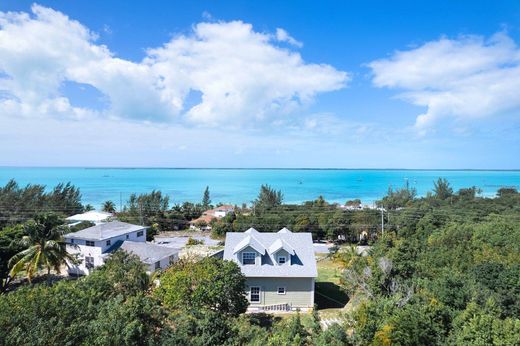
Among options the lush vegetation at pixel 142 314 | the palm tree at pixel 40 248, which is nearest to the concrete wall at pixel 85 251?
the palm tree at pixel 40 248

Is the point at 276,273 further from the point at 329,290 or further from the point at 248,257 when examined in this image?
the point at 329,290

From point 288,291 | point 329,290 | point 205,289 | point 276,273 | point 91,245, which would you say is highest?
point 205,289

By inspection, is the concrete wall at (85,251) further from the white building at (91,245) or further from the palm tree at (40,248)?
the palm tree at (40,248)

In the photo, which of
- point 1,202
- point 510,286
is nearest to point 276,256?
point 510,286

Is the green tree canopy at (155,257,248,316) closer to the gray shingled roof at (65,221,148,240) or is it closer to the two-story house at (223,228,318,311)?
the two-story house at (223,228,318,311)

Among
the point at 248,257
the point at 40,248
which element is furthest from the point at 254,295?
the point at 40,248

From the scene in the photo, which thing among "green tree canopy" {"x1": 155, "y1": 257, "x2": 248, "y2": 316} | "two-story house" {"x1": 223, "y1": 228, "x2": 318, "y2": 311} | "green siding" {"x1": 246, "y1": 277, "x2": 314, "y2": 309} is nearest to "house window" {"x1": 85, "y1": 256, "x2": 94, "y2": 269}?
"two-story house" {"x1": 223, "y1": 228, "x2": 318, "y2": 311}

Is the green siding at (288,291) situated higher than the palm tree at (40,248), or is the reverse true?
the palm tree at (40,248)
